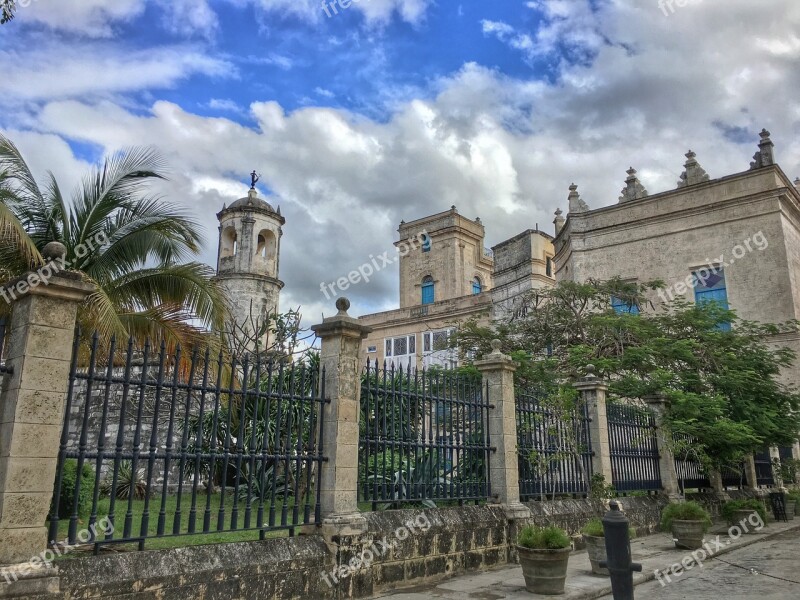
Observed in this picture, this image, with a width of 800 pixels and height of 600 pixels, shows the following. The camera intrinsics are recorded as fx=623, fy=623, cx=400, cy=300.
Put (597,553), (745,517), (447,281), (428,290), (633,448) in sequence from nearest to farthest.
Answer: (597,553), (633,448), (745,517), (447,281), (428,290)

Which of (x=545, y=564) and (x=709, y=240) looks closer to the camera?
(x=545, y=564)

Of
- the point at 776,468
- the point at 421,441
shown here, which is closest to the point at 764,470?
the point at 776,468

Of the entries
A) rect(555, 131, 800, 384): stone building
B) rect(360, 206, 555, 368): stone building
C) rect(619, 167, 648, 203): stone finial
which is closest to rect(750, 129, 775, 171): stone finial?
rect(555, 131, 800, 384): stone building

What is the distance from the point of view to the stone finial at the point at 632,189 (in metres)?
24.7

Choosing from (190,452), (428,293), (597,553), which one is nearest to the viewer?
(190,452)

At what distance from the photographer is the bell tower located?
25.1 metres

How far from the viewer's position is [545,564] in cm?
700

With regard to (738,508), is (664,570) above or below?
below

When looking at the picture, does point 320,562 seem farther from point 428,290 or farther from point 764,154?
point 428,290

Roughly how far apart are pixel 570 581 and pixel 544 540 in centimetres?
104

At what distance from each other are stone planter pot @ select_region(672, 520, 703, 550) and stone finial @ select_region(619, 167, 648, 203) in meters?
16.5

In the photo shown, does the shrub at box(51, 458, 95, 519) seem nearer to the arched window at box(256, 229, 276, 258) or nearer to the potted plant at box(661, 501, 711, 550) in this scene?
the potted plant at box(661, 501, 711, 550)

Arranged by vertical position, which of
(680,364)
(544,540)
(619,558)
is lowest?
(544,540)

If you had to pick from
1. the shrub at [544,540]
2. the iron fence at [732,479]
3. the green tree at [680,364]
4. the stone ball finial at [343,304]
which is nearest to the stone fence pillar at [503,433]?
the shrub at [544,540]
